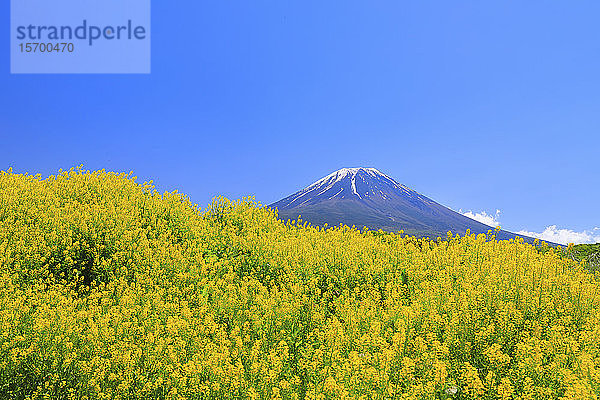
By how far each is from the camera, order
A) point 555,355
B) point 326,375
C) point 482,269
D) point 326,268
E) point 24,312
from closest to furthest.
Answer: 1. point 326,375
2. point 555,355
3. point 24,312
4. point 482,269
5. point 326,268

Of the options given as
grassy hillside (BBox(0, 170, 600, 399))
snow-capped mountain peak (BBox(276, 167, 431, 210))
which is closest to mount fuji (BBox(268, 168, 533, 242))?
snow-capped mountain peak (BBox(276, 167, 431, 210))

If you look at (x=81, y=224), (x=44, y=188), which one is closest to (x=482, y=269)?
(x=81, y=224)

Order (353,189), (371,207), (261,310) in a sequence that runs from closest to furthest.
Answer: (261,310) → (371,207) → (353,189)

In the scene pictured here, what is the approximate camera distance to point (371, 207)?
13662 cm

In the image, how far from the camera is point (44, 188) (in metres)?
11.4

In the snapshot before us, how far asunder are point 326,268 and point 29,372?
552 cm

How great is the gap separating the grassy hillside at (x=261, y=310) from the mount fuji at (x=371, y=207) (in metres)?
100

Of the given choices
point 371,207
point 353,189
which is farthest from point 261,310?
point 353,189

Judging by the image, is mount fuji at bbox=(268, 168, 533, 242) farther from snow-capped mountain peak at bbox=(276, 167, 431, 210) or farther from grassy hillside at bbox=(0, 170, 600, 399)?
grassy hillside at bbox=(0, 170, 600, 399)

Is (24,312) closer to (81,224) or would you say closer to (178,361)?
(178,361)

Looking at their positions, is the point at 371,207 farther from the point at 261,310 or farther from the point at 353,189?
the point at 261,310

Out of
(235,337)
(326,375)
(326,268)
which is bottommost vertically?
(326,375)

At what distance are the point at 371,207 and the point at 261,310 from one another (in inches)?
Result: 5177

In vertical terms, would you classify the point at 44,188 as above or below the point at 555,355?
above
